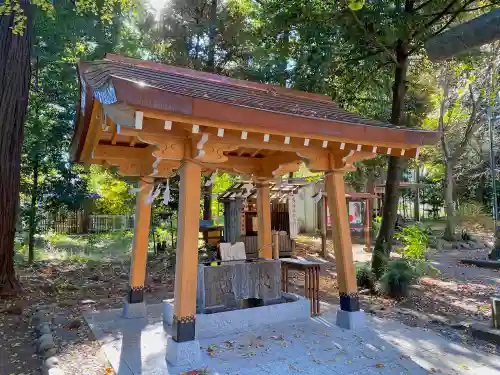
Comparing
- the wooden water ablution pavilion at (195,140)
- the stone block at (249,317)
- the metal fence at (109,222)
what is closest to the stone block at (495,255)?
the wooden water ablution pavilion at (195,140)

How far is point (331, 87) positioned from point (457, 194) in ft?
57.9

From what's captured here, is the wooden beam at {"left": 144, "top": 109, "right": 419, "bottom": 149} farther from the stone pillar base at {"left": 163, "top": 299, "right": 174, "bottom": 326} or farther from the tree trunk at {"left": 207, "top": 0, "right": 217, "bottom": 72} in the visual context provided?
the tree trunk at {"left": 207, "top": 0, "right": 217, "bottom": 72}

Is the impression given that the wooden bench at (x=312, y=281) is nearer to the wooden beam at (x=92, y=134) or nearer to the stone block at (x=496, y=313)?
the stone block at (x=496, y=313)

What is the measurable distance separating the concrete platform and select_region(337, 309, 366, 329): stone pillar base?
0.10 metres

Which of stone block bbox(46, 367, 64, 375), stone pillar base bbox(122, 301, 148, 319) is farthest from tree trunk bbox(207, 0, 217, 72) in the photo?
stone block bbox(46, 367, 64, 375)

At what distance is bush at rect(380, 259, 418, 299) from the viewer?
743 cm

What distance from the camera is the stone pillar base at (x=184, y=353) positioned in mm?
3934

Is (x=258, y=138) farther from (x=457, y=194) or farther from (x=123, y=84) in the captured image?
(x=457, y=194)

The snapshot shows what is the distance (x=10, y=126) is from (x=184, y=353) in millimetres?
5755

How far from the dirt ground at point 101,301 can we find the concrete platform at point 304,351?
37cm

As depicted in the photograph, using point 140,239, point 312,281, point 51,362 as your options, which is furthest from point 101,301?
point 312,281

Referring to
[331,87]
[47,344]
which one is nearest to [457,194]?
[331,87]

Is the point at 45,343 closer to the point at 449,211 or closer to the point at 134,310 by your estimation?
the point at 134,310

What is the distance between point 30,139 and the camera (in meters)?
9.70
